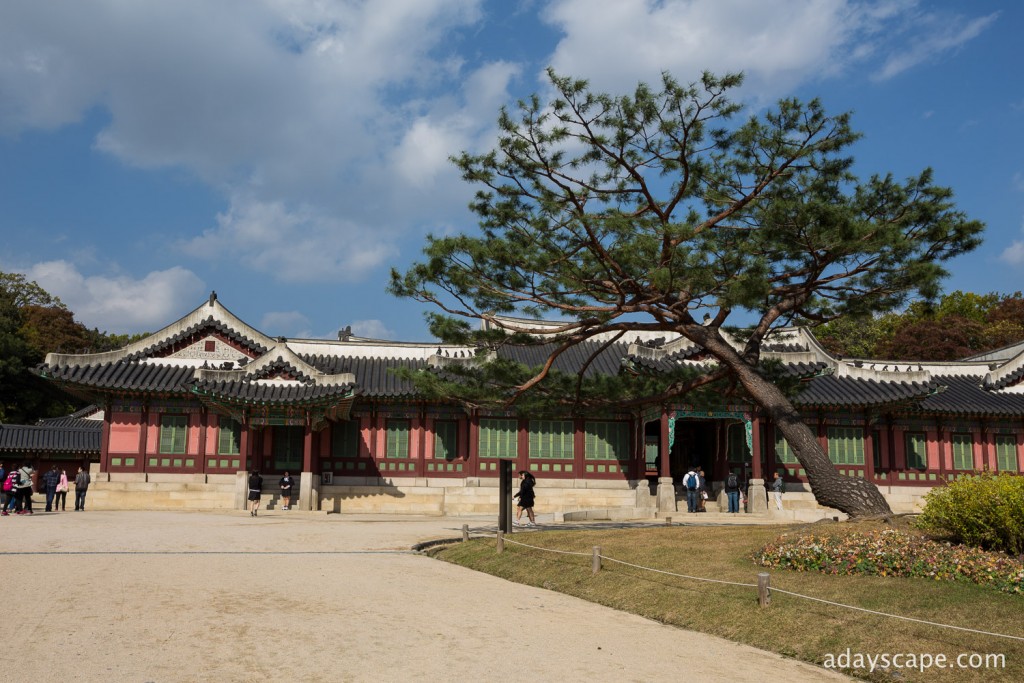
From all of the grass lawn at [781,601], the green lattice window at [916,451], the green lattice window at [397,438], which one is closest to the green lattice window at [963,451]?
the green lattice window at [916,451]

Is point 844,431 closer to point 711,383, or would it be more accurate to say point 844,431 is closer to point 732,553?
point 711,383

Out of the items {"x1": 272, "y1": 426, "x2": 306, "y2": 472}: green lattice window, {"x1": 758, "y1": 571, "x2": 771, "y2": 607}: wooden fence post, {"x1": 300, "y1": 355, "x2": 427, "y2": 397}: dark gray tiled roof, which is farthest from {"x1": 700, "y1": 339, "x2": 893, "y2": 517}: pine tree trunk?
{"x1": 272, "y1": 426, "x2": 306, "y2": 472}: green lattice window

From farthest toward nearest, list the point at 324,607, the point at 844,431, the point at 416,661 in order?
the point at 844,431 < the point at 324,607 < the point at 416,661

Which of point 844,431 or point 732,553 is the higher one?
point 844,431

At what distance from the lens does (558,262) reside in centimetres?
1470

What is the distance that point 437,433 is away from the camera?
33.4 meters

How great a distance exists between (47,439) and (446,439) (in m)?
17.9

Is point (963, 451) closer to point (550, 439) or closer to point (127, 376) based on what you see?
point (550, 439)

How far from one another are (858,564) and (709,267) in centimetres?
509

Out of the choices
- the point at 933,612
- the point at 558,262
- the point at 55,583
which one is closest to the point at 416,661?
the point at 933,612

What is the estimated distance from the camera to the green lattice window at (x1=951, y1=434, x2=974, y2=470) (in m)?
34.7

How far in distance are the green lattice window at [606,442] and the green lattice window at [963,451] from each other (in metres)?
14.1

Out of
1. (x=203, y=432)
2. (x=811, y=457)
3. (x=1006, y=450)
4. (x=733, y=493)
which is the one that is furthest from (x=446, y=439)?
(x=1006, y=450)

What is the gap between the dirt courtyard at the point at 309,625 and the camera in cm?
776
